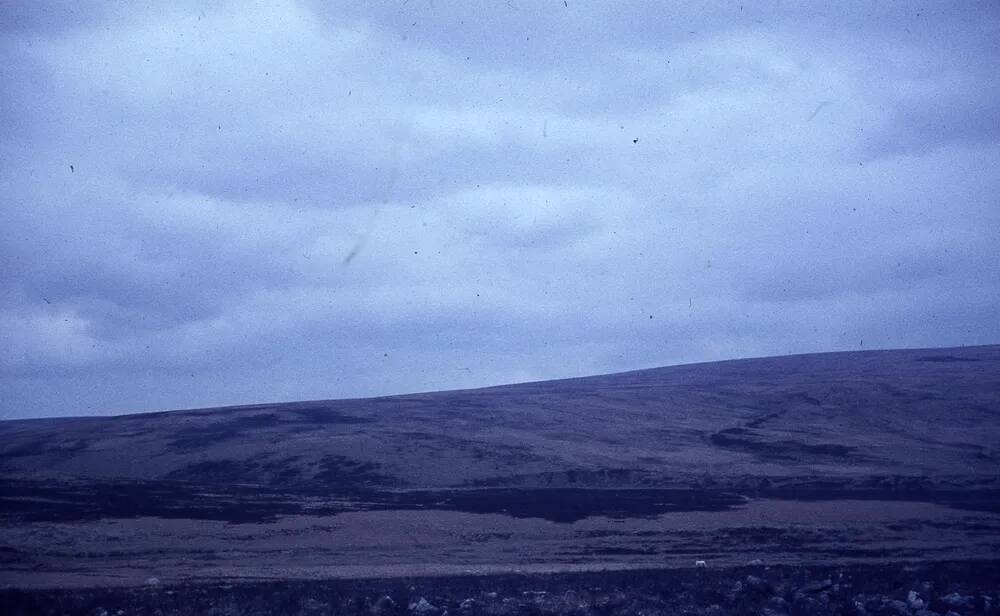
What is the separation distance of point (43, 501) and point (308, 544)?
560 inches

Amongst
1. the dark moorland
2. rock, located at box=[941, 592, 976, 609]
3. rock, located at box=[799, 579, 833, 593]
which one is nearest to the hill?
the dark moorland

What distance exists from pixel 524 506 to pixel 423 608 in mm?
15558

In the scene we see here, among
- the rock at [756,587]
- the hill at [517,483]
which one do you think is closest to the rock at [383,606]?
the hill at [517,483]

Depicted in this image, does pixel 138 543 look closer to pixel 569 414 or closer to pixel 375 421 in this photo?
pixel 375 421

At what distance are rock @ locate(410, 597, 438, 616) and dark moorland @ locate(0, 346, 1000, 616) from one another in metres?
0.05

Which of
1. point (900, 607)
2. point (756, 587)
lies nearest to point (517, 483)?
point (756, 587)

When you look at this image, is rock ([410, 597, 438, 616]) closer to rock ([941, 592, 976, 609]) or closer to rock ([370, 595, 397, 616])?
rock ([370, 595, 397, 616])

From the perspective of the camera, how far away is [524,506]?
34.4 metres

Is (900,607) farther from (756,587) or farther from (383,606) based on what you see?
(383,606)

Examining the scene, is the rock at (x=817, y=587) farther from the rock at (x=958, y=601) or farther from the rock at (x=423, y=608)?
the rock at (x=423, y=608)

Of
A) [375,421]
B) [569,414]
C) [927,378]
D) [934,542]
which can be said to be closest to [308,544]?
[934,542]

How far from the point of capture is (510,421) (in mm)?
62500

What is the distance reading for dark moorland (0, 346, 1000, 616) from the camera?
2006 cm

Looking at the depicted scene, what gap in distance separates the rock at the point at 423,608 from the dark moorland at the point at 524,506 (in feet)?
0.17
